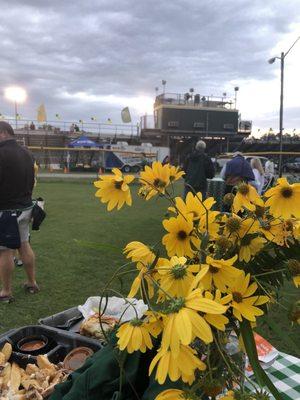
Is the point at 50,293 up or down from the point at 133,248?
down

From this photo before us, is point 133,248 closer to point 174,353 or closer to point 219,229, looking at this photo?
point 219,229

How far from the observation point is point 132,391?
1.05m

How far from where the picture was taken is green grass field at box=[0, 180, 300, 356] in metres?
1.32

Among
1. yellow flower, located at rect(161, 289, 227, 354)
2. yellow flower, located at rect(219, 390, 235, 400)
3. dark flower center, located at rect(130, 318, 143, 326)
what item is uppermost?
yellow flower, located at rect(161, 289, 227, 354)

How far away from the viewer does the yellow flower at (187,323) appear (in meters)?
0.57

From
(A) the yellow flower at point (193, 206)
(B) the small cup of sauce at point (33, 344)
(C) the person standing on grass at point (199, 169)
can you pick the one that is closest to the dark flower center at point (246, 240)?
(A) the yellow flower at point (193, 206)

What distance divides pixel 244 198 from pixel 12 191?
10.2ft

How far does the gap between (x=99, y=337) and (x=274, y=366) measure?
0.86 m

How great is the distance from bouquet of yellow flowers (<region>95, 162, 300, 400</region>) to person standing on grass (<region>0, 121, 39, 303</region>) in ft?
9.70

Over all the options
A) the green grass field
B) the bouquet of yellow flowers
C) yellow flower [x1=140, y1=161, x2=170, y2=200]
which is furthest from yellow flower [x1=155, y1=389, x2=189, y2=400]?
yellow flower [x1=140, y1=161, x2=170, y2=200]

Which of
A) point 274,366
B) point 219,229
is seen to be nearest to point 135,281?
point 219,229

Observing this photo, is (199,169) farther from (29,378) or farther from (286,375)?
(29,378)

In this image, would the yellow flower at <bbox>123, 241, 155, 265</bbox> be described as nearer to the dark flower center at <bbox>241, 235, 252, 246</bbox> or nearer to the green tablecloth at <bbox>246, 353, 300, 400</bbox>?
the dark flower center at <bbox>241, 235, 252, 246</bbox>

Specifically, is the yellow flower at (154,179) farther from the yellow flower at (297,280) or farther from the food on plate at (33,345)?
the food on plate at (33,345)
